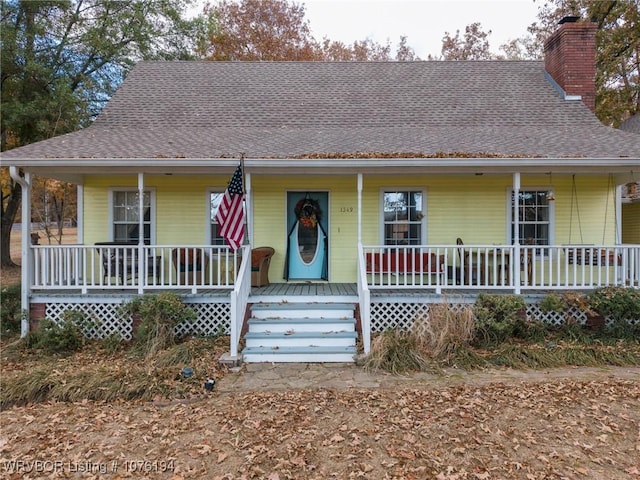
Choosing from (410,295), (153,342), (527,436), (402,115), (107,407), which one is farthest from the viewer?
(402,115)

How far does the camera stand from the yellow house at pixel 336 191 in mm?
7176

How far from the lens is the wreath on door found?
895 centimetres

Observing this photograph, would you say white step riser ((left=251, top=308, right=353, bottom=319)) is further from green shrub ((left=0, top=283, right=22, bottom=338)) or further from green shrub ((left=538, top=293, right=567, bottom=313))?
green shrub ((left=0, top=283, right=22, bottom=338))

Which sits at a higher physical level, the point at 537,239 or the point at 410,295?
the point at 537,239

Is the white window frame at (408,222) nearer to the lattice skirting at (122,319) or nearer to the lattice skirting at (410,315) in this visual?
the lattice skirting at (410,315)

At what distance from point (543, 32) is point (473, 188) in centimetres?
1695

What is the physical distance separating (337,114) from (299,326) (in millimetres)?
5999

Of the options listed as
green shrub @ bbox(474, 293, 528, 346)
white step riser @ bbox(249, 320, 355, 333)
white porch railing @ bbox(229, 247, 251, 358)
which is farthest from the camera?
white step riser @ bbox(249, 320, 355, 333)

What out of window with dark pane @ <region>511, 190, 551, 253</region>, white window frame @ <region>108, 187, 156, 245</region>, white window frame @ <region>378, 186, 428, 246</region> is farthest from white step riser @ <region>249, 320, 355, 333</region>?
window with dark pane @ <region>511, 190, 551, 253</region>

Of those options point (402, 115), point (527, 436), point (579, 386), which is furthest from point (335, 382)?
point (402, 115)

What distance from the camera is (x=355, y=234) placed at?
9.03 metres

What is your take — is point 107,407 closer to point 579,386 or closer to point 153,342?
point 153,342

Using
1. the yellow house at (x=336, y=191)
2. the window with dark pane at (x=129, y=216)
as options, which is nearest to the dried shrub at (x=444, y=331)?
the yellow house at (x=336, y=191)

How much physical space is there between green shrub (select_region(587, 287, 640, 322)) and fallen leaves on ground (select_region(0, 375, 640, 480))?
183 cm
